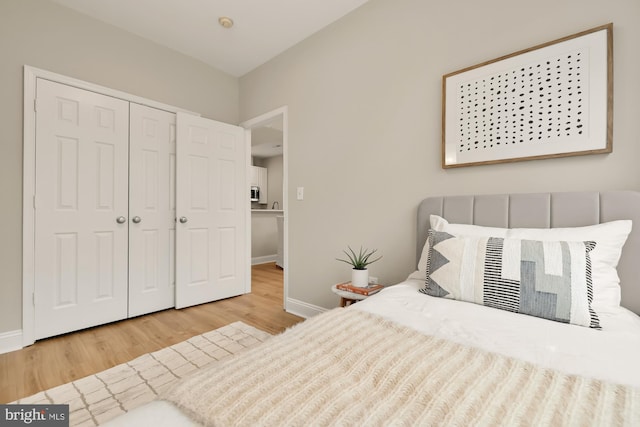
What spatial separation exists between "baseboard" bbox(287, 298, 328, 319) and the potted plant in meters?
0.55

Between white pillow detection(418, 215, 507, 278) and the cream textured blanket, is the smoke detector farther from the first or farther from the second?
the cream textured blanket

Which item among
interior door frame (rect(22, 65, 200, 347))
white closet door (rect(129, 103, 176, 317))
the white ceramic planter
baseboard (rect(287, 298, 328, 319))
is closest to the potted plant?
the white ceramic planter

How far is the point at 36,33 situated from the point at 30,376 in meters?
2.49

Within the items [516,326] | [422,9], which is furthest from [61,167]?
[516,326]

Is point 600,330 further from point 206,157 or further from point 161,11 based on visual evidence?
point 161,11

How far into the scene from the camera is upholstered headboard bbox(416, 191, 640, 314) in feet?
4.17

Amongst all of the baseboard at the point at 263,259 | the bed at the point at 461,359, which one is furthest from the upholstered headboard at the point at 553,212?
the baseboard at the point at 263,259

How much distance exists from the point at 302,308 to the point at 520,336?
208cm

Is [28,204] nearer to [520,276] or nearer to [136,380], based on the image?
[136,380]

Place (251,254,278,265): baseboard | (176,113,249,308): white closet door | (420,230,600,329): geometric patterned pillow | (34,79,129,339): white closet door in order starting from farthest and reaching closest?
(251,254,278,265): baseboard → (176,113,249,308): white closet door → (34,79,129,339): white closet door → (420,230,600,329): geometric patterned pillow

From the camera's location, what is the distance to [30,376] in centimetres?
179

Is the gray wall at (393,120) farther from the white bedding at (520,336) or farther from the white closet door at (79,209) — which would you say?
the white closet door at (79,209)

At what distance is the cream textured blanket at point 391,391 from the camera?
56 centimetres

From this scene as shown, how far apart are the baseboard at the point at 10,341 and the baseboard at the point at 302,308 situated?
6.76ft
